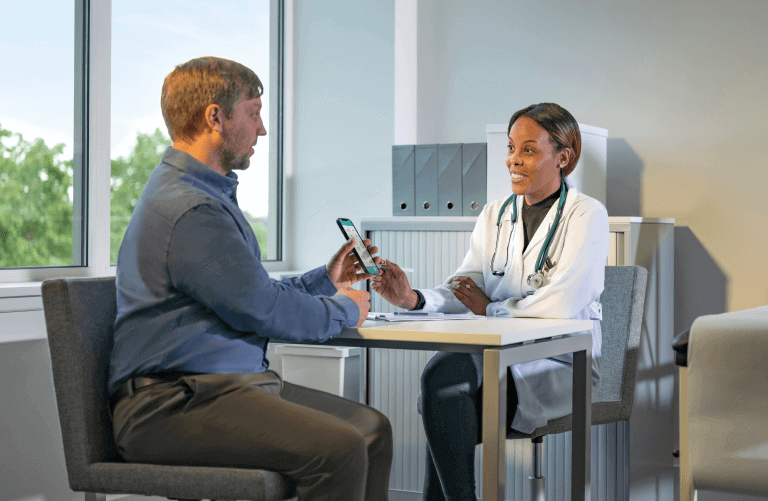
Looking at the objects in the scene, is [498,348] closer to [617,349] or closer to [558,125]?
[617,349]

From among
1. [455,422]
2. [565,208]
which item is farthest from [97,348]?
[565,208]

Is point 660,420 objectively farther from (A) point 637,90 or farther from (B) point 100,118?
(B) point 100,118

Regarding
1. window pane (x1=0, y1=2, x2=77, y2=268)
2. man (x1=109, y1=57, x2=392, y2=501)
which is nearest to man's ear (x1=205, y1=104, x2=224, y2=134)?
man (x1=109, y1=57, x2=392, y2=501)

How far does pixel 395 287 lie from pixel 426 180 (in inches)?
35.9

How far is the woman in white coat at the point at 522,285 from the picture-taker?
2178 millimetres

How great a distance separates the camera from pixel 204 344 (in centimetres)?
162

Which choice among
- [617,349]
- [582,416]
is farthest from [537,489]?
[617,349]

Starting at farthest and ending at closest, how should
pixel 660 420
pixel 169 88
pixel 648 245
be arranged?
pixel 660 420 → pixel 648 245 → pixel 169 88

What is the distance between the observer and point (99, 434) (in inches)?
65.2

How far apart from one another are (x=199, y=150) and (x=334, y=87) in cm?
225

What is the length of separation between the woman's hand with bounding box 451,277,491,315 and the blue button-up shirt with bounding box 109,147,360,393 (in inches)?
36.4

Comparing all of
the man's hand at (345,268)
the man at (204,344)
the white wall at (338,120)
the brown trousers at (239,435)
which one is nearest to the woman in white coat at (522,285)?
the man's hand at (345,268)

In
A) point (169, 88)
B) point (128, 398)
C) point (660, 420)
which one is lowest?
point (660, 420)

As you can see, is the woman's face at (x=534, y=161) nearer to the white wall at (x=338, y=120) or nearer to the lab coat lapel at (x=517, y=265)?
the lab coat lapel at (x=517, y=265)
